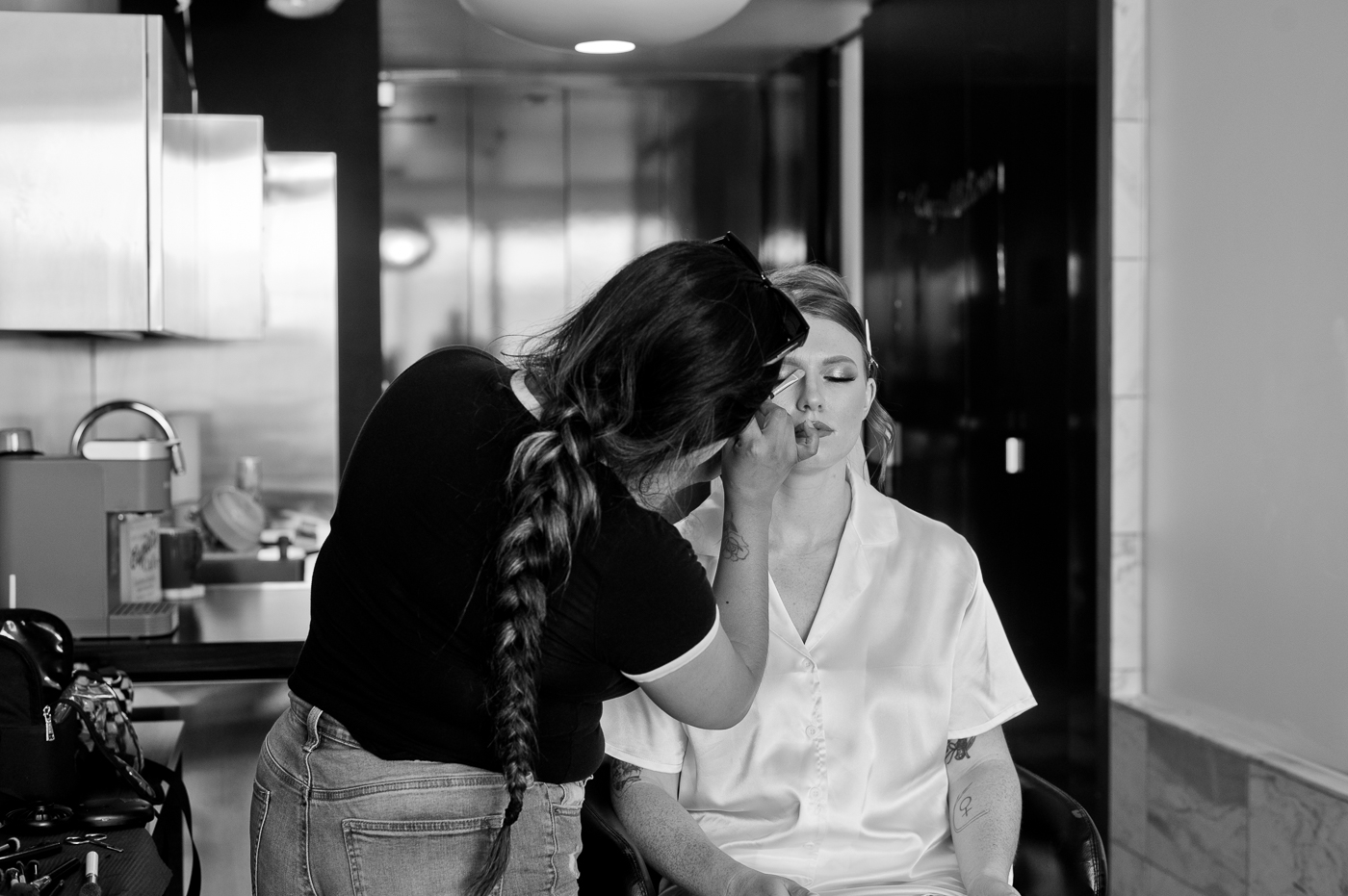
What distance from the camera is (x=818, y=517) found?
1.86m

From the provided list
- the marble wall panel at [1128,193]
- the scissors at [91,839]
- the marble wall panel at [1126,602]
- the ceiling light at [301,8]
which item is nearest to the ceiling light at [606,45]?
the scissors at [91,839]

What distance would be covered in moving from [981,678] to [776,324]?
0.80 m

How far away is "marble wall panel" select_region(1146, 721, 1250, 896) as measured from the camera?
2551 millimetres

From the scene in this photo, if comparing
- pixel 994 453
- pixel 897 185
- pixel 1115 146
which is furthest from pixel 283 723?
pixel 897 185

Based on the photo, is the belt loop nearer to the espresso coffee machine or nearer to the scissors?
the scissors

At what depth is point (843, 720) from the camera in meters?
1.75

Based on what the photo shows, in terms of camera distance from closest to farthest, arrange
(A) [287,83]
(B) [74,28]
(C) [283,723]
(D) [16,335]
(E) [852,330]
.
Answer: (C) [283,723] < (E) [852,330] < (B) [74,28] < (D) [16,335] < (A) [287,83]

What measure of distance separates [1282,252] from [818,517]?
1.23m

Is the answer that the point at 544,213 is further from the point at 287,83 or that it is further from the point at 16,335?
the point at 16,335

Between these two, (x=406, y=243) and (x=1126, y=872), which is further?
(x=406, y=243)

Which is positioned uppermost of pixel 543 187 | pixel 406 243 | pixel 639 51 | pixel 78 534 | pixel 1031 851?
pixel 639 51

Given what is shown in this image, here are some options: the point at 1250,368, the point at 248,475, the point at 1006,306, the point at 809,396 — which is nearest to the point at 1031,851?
the point at 809,396

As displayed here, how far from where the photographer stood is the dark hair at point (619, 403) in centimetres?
113

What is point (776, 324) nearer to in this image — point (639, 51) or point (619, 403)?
point (619, 403)
